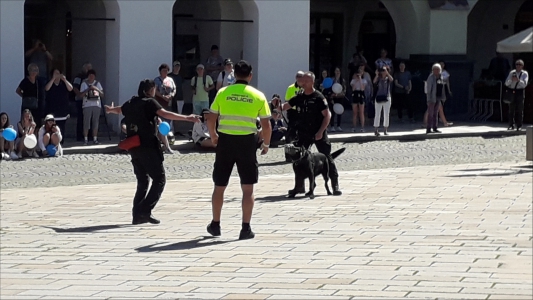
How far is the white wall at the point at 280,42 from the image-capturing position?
24.5 meters

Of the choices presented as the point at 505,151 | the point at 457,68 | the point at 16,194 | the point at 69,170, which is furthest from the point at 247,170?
the point at 457,68

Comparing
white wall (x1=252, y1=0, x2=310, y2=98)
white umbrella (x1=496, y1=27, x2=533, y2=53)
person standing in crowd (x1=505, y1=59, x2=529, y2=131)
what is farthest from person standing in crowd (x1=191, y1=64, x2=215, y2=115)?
person standing in crowd (x1=505, y1=59, x2=529, y2=131)

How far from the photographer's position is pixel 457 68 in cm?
2766

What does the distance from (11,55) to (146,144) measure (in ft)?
34.6

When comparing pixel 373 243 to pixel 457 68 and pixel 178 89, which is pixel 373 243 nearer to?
pixel 178 89

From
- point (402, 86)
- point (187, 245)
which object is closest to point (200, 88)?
point (402, 86)

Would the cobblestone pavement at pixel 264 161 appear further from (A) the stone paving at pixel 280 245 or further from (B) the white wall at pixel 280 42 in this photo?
(B) the white wall at pixel 280 42

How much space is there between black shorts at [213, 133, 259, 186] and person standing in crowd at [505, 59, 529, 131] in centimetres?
1482

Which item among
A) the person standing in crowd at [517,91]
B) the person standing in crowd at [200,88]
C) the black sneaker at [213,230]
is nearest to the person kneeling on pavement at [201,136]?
the person standing in crowd at [200,88]

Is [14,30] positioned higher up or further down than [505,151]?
higher up

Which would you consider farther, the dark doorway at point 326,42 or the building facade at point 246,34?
the dark doorway at point 326,42

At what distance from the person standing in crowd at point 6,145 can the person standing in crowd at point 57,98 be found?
1.35 metres

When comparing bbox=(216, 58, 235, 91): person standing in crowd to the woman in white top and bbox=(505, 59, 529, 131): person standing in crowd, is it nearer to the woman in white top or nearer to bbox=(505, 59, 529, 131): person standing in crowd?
the woman in white top

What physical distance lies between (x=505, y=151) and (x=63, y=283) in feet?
45.9
